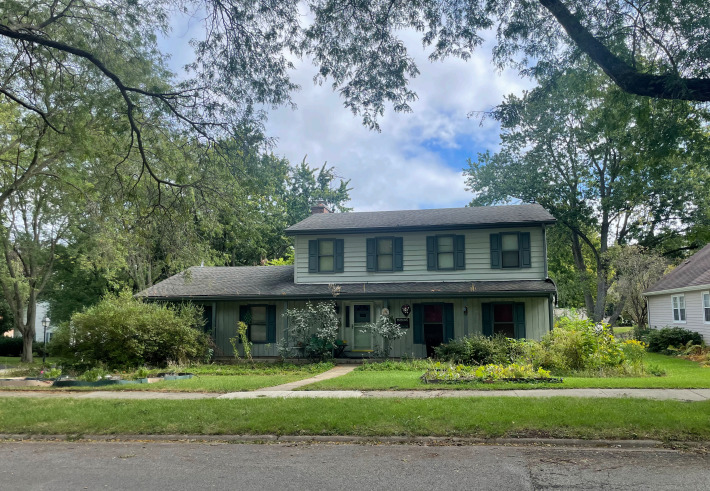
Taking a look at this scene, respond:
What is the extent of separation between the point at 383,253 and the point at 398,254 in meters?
0.63

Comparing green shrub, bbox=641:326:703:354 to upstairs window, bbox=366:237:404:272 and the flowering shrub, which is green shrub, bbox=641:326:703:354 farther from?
the flowering shrub

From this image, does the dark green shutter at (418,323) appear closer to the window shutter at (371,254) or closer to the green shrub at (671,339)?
the window shutter at (371,254)

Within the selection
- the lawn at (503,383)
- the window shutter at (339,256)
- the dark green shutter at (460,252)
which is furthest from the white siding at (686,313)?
the window shutter at (339,256)

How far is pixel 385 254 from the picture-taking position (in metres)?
21.2

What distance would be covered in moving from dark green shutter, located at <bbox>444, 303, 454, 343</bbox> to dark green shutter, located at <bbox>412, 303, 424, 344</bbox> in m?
0.87

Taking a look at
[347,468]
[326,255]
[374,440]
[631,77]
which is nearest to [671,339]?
[326,255]

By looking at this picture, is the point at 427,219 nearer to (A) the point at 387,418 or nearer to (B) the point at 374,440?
(A) the point at 387,418

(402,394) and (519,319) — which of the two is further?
(519,319)

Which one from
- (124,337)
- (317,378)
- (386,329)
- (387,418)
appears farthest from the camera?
(386,329)

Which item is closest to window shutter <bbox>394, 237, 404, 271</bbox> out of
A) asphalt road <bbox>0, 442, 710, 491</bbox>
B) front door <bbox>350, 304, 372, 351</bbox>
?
front door <bbox>350, 304, 372, 351</bbox>

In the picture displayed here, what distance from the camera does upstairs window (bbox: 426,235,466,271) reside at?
2055cm

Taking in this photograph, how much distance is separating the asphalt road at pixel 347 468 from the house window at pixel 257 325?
13755mm

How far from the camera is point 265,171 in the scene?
11516 millimetres

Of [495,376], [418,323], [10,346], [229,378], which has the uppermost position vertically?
[418,323]
